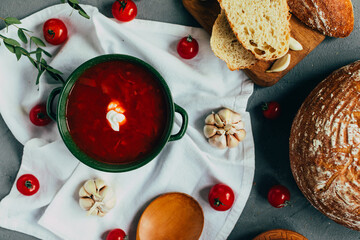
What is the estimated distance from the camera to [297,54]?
1.76 metres

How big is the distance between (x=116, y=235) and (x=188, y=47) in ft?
3.24

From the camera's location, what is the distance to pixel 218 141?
180 cm

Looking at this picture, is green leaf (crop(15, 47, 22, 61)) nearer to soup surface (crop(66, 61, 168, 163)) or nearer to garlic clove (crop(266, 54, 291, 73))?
soup surface (crop(66, 61, 168, 163))

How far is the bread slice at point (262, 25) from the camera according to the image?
5.45 feet

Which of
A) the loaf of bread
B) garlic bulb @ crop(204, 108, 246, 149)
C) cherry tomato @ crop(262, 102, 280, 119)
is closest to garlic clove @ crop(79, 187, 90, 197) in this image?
garlic bulb @ crop(204, 108, 246, 149)

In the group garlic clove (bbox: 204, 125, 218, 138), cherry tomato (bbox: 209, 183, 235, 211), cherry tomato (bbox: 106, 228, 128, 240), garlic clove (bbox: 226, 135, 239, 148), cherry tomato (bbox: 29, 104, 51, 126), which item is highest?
cherry tomato (bbox: 29, 104, 51, 126)

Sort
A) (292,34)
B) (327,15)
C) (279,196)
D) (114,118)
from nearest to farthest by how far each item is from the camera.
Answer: (114,118) → (327,15) → (292,34) → (279,196)

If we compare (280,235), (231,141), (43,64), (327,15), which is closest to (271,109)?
(231,141)

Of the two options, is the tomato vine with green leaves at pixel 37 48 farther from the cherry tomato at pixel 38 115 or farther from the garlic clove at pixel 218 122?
the garlic clove at pixel 218 122

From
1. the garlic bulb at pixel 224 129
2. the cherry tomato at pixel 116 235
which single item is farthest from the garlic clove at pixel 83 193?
the garlic bulb at pixel 224 129

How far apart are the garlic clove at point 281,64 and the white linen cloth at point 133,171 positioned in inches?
6.1

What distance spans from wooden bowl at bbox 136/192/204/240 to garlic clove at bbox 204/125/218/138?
0.32m

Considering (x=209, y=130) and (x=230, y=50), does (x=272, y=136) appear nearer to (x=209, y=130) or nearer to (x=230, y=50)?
(x=209, y=130)

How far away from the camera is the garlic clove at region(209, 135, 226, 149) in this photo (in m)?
1.79
